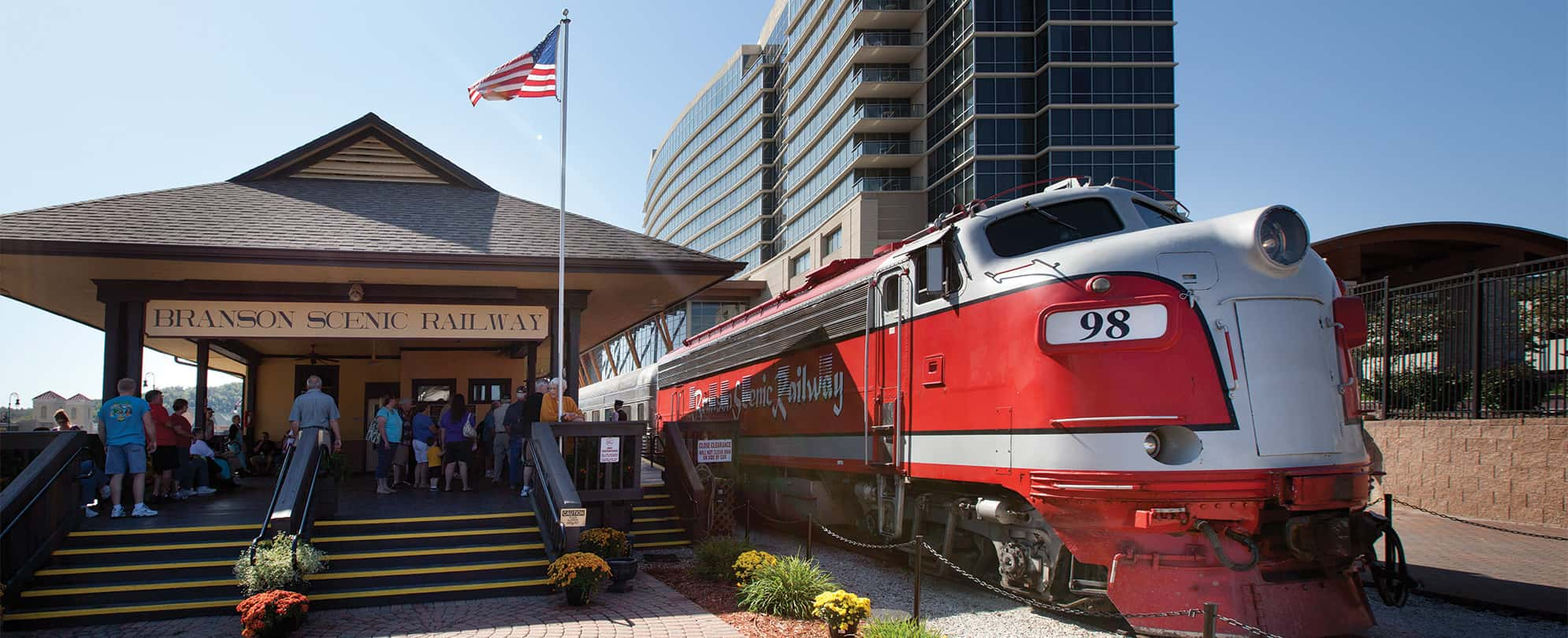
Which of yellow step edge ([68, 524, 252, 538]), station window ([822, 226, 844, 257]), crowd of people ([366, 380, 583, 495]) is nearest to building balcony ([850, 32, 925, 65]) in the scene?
station window ([822, 226, 844, 257])

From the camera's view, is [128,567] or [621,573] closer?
[128,567]

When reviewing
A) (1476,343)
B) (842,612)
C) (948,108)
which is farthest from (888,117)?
(842,612)

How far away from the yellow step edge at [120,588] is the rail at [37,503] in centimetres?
19

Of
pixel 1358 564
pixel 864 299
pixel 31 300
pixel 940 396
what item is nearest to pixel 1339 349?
pixel 1358 564

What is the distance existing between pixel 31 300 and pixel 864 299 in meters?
→ 13.2

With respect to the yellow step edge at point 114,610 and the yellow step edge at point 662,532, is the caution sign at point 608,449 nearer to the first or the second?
the yellow step edge at point 662,532

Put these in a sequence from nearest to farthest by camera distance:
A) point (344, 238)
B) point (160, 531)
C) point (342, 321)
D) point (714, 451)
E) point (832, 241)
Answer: point (160, 531), point (344, 238), point (714, 451), point (342, 321), point (832, 241)

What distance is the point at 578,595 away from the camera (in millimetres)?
8781

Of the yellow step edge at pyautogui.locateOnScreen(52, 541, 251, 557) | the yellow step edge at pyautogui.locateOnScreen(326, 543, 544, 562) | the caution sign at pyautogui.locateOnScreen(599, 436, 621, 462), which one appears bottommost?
the yellow step edge at pyautogui.locateOnScreen(326, 543, 544, 562)

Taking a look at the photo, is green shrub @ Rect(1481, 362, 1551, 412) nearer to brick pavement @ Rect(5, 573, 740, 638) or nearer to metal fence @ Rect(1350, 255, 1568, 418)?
metal fence @ Rect(1350, 255, 1568, 418)

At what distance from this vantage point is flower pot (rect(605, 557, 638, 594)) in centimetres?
957

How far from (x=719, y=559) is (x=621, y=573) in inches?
43.2

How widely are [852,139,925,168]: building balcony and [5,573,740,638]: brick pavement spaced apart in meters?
54.1

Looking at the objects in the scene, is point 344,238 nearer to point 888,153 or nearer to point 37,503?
point 37,503
